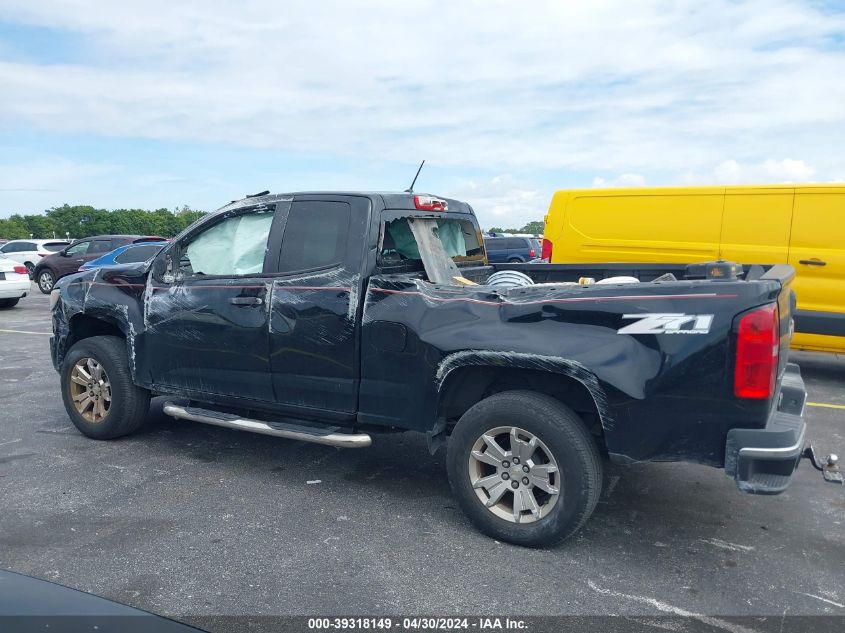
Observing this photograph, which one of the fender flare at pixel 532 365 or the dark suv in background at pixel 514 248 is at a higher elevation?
the dark suv in background at pixel 514 248

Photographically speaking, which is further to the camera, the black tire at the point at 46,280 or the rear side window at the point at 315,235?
the black tire at the point at 46,280

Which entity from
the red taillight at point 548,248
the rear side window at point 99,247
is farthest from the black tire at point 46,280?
the red taillight at point 548,248

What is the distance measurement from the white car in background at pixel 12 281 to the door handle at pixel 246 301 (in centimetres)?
1305

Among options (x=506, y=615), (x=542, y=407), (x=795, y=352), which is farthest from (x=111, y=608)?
(x=795, y=352)

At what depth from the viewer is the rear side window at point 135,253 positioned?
51.6 feet

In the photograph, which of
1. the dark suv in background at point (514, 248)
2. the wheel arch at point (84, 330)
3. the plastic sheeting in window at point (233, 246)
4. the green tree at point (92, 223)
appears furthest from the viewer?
the green tree at point (92, 223)

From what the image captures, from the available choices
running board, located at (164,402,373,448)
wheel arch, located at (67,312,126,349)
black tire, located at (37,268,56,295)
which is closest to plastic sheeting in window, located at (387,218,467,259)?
running board, located at (164,402,373,448)

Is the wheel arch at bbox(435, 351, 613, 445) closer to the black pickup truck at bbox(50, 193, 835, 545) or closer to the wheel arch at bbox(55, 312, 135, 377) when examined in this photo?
the black pickup truck at bbox(50, 193, 835, 545)

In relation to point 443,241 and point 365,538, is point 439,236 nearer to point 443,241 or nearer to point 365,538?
point 443,241

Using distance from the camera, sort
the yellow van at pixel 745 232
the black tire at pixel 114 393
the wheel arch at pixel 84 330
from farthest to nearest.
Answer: the yellow van at pixel 745 232 < the wheel arch at pixel 84 330 < the black tire at pixel 114 393

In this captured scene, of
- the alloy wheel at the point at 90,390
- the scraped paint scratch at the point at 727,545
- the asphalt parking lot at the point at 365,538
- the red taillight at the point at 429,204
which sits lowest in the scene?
the asphalt parking lot at the point at 365,538

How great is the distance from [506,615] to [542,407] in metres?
1.02

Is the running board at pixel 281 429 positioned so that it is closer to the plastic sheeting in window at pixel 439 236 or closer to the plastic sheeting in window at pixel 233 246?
the plastic sheeting in window at pixel 233 246

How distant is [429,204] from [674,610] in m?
2.90
